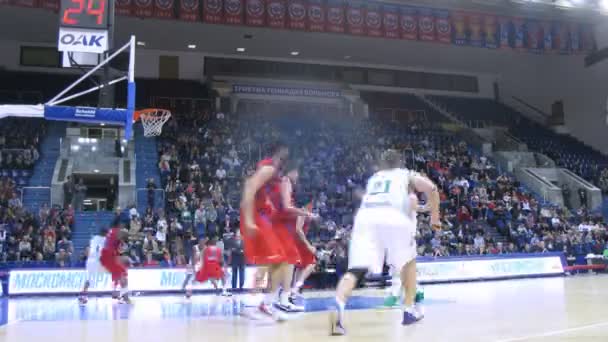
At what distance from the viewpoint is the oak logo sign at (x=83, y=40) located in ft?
34.2

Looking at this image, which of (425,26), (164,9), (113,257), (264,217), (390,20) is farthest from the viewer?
(425,26)

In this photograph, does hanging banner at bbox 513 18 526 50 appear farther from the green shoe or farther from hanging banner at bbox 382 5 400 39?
the green shoe

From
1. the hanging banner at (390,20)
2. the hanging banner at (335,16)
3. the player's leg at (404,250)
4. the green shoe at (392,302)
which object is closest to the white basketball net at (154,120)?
the hanging banner at (335,16)

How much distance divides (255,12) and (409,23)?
624 cm

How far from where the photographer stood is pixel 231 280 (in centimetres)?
1670

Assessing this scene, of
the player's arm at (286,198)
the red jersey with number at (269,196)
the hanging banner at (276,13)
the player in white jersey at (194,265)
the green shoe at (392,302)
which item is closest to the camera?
the red jersey with number at (269,196)

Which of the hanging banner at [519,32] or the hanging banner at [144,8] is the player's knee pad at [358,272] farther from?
the hanging banner at [519,32]

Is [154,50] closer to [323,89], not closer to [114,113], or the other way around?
[323,89]

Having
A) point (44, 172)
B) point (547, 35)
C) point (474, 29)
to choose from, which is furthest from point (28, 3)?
point (547, 35)

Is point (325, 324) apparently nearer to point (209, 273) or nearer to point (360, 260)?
point (360, 260)

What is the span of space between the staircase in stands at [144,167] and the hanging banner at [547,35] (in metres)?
16.9

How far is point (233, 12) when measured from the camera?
22406 millimetres

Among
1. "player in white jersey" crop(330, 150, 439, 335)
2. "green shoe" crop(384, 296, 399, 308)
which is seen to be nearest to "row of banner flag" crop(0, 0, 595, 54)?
"green shoe" crop(384, 296, 399, 308)

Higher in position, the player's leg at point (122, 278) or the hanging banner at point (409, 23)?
the hanging banner at point (409, 23)
